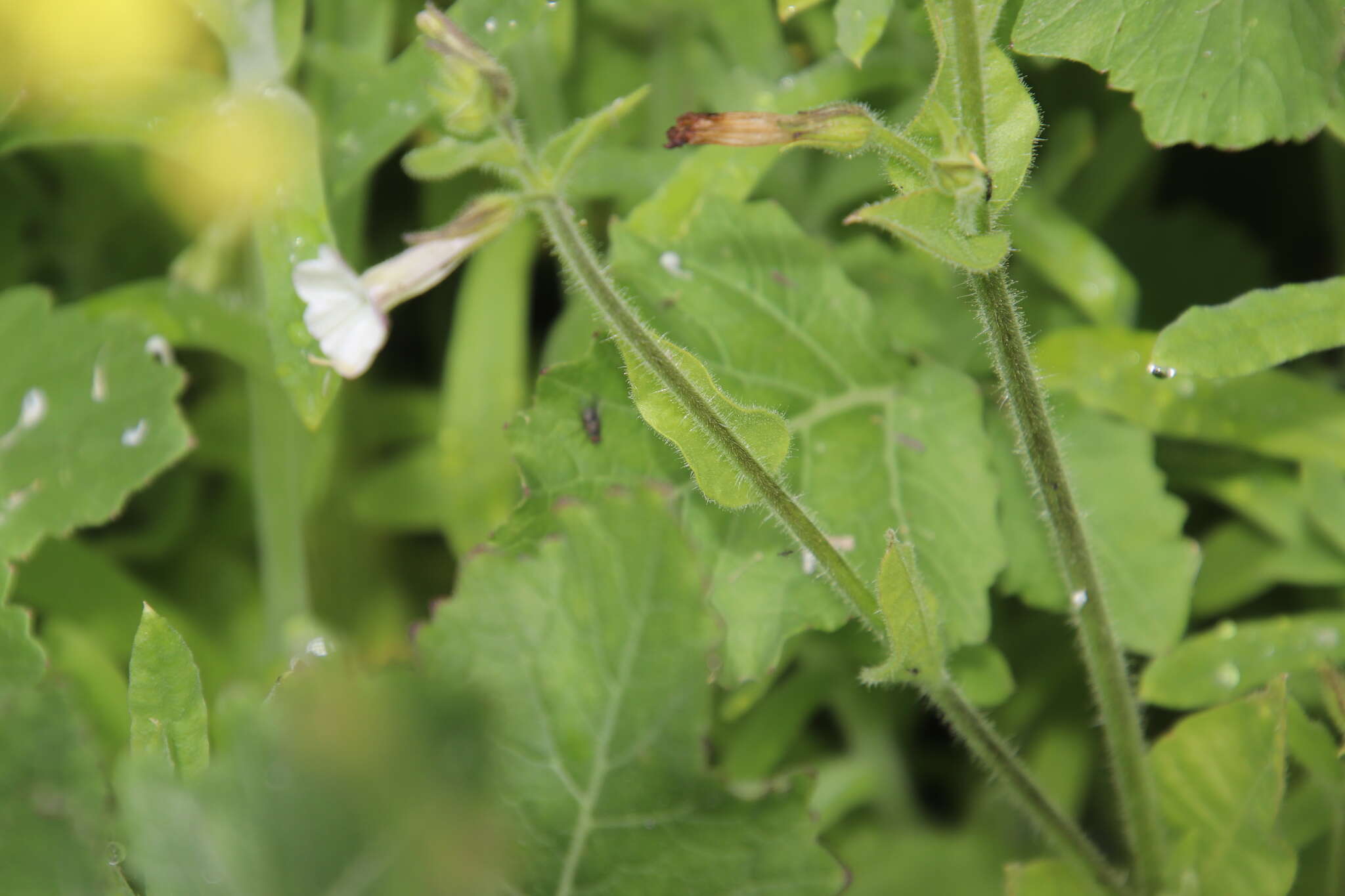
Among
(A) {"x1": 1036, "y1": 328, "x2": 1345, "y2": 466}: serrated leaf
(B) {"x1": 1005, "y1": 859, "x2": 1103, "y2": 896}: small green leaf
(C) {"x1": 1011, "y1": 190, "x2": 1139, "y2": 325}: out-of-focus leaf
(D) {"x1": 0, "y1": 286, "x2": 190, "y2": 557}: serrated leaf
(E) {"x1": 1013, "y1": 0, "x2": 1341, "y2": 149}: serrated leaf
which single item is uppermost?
(E) {"x1": 1013, "y1": 0, "x2": 1341, "y2": 149}: serrated leaf

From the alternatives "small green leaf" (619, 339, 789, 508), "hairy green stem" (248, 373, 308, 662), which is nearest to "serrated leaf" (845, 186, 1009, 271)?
"small green leaf" (619, 339, 789, 508)

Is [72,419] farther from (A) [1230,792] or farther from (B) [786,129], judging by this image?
(A) [1230,792]

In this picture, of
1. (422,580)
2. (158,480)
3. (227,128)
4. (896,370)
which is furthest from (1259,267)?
(158,480)

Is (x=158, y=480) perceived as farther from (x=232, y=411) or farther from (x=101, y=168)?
(x=101, y=168)

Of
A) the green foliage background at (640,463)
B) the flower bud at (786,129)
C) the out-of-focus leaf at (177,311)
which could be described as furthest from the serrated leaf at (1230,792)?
the out-of-focus leaf at (177,311)

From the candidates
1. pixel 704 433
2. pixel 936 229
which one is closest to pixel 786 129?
pixel 936 229

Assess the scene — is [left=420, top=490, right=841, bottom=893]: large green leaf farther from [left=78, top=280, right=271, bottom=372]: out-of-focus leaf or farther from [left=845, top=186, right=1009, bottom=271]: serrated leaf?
[left=78, top=280, right=271, bottom=372]: out-of-focus leaf

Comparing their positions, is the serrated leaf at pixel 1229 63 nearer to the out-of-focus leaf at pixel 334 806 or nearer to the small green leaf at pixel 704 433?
the small green leaf at pixel 704 433
